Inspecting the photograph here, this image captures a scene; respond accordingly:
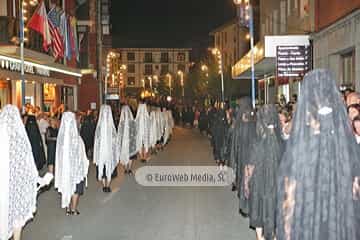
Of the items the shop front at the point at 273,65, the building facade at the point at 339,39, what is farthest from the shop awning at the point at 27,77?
the building facade at the point at 339,39

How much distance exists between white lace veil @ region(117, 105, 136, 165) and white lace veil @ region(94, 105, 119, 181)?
9.68 ft

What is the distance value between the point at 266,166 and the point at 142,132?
13884 mm

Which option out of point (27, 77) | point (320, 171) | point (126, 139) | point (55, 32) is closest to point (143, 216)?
point (320, 171)

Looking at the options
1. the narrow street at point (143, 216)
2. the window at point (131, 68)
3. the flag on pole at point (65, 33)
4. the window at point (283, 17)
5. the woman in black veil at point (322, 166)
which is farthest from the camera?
the window at point (131, 68)

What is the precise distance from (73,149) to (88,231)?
1917 millimetres

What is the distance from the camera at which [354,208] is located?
5027 millimetres

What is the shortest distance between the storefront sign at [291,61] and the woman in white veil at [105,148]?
5.66 metres

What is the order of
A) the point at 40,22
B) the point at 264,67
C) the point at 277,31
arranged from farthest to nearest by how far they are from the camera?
the point at 277,31
the point at 264,67
the point at 40,22

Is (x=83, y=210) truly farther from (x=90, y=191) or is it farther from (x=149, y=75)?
(x=149, y=75)

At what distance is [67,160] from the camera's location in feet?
36.6

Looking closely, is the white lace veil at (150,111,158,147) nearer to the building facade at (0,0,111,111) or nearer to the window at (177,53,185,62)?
the building facade at (0,0,111,111)

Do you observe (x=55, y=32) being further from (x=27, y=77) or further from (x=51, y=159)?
(x=51, y=159)

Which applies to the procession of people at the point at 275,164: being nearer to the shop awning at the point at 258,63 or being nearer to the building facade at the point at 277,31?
the building facade at the point at 277,31

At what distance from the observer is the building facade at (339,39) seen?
16.2 meters
